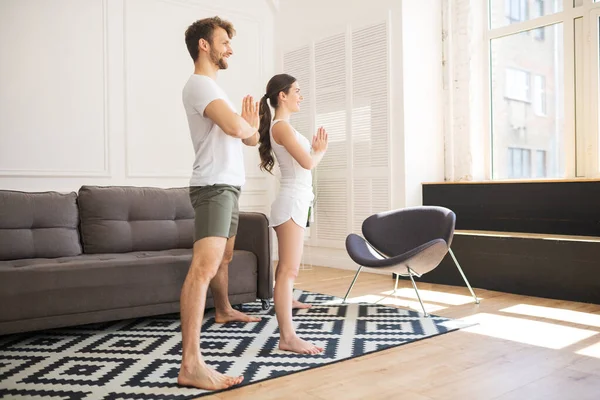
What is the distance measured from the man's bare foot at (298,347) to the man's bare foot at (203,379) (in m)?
0.51

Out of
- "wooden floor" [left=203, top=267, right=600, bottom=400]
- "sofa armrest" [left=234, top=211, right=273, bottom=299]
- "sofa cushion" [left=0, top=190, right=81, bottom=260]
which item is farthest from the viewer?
"sofa armrest" [left=234, top=211, right=273, bottom=299]

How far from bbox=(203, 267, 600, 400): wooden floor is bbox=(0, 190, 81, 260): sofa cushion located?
6.44 feet

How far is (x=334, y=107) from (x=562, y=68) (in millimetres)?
2166

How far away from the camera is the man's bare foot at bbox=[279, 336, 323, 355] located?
2.68 meters

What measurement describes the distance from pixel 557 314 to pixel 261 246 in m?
1.91

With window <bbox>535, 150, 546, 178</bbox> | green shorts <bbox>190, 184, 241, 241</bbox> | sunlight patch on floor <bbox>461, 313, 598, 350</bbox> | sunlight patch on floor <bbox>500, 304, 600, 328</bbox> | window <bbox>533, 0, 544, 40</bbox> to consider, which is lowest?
sunlight patch on floor <bbox>500, 304, 600, 328</bbox>

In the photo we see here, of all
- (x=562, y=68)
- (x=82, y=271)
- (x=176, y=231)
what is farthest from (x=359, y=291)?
(x=562, y=68)

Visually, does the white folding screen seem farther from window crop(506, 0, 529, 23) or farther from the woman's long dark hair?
the woman's long dark hair

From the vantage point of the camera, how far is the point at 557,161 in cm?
491

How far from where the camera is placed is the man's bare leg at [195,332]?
7.22ft

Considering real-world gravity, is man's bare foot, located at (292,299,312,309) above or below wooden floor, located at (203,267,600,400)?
above

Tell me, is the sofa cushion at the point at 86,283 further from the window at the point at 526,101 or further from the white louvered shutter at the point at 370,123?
the window at the point at 526,101

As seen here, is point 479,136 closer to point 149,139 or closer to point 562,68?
point 562,68

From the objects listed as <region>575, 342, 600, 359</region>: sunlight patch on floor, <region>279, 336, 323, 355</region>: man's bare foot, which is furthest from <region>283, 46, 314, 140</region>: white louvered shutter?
<region>575, 342, 600, 359</region>: sunlight patch on floor
